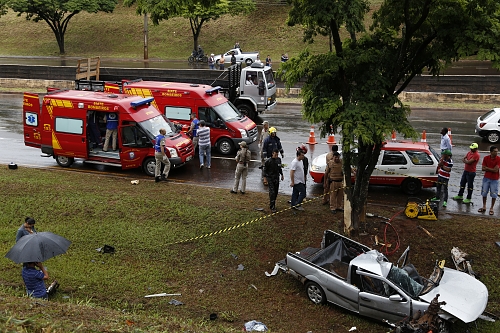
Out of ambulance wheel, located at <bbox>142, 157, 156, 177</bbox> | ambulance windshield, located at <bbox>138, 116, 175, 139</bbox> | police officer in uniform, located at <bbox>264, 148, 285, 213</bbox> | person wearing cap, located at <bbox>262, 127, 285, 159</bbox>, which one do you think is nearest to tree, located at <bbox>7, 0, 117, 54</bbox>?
ambulance windshield, located at <bbox>138, 116, 175, 139</bbox>

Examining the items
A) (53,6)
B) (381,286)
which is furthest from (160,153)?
(53,6)

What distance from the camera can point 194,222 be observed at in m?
13.8

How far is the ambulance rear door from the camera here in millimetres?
18422

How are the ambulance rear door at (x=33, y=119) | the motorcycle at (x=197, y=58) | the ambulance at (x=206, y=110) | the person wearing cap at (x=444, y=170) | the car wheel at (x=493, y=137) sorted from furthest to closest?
the motorcycle at (x=197, y=58), the car wheel at (x=493, y=137), the ambulance at (x=206, y=110), the ambulance rear door at (x=33, y=119), the person wearing cap at (x=444, y=170)

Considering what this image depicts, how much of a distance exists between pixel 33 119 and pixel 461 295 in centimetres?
1428

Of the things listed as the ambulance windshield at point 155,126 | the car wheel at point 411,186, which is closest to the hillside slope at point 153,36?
the ambulance windshield at point 155,126

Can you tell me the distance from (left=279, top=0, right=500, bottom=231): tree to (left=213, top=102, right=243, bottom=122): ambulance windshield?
8.37 metres

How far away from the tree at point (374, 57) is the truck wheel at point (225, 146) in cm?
809

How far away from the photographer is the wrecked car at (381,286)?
32.1 ft

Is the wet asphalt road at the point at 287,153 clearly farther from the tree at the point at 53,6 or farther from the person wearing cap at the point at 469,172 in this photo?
the tree at the point at 53,6

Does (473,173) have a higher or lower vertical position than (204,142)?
lower

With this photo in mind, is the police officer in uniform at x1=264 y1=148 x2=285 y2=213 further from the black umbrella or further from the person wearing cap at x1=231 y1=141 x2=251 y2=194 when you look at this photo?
the black umbrella

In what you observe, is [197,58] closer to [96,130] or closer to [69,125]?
[96,130]

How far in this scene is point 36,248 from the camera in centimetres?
959
